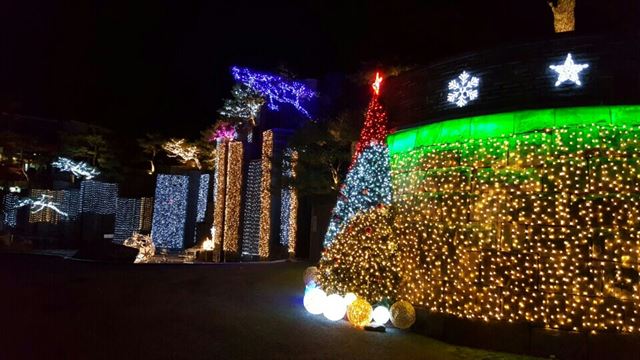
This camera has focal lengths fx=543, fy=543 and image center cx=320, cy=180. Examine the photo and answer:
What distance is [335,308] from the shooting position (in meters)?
9.70

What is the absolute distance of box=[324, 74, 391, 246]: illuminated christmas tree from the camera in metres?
10.5

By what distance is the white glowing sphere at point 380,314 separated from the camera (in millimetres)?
9281

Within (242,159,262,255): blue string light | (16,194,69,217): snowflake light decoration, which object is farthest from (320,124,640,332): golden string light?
(16,194,69,217): snowflake light decoration

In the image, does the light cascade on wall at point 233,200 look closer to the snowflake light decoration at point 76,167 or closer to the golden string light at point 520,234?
the golden string light at point 520,234

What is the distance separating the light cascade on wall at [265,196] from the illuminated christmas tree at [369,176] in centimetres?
1039

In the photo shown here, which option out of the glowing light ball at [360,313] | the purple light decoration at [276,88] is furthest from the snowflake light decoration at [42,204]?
the glowing light ball at [360,313]

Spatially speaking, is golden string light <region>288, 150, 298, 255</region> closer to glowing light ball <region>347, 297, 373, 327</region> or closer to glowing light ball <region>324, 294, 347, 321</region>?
glowing light ball <region>324, 294, 347, 321</region>

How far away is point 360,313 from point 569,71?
4.97 metres

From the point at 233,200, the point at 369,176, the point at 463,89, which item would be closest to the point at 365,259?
the point at 369,176

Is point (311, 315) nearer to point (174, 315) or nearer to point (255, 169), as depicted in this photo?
point (174, 315)

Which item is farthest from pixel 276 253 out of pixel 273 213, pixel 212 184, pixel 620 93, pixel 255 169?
pixel 620 93

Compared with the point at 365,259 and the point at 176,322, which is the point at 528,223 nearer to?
the point at 365,259

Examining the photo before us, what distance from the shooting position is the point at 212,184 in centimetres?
2919

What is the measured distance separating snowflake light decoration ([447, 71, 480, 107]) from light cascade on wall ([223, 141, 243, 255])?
1554 centimetres
